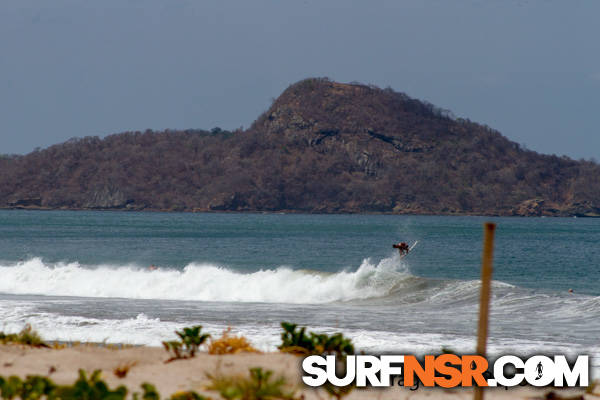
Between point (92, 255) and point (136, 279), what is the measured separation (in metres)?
23.1

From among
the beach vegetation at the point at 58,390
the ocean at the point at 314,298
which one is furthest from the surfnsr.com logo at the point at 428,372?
the ocean at the point at 314,298

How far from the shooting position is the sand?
19.8ft

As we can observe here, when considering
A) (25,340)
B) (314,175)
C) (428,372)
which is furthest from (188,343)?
(314,175)

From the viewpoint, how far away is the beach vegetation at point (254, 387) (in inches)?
213

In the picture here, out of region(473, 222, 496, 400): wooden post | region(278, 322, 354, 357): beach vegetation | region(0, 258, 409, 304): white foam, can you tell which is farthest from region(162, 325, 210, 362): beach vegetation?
region(0, 258, 409, 304): white foam

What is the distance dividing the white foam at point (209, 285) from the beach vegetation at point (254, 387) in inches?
748

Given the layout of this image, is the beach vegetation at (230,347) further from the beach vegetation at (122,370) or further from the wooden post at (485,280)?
the wooden post at (485,280)

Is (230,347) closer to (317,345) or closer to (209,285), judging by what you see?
(317,345)

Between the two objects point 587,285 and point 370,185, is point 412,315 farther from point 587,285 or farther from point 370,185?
point 370,185

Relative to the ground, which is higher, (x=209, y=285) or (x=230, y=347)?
(x=230, y=347)

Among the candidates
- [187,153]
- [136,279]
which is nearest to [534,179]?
[187,153]

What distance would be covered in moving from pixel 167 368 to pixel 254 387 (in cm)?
132

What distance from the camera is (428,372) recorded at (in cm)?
656

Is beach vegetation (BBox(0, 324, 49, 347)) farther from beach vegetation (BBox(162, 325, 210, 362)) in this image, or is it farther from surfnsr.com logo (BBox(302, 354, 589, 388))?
surfnsr.com logo (BBox(302, 354, 589, 388))
